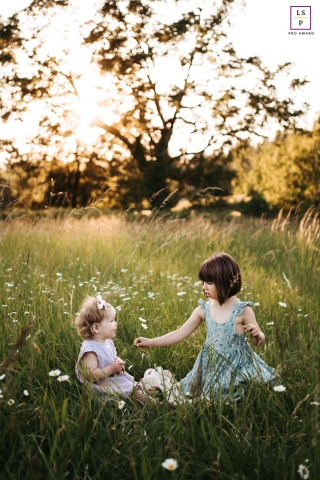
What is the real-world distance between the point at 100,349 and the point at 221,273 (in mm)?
824

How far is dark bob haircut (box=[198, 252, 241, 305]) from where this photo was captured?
115 inches

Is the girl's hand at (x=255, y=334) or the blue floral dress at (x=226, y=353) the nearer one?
the girl's hand at (x=255, y=334)

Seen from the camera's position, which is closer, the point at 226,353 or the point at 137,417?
the point at 137,417

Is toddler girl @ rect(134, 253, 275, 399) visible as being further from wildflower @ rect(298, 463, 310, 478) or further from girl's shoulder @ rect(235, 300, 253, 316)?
wildflower @ rect(298, 463, 310, 478)

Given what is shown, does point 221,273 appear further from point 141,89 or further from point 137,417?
point 141,89

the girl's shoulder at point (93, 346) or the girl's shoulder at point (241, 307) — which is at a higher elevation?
the girl's shoulder at point (241, 307)

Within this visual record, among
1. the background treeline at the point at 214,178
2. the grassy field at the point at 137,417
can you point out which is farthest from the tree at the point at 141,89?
the grassy field at the point at 137,417

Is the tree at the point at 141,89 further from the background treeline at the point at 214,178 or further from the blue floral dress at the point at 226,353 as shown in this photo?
the blue floral dress at the point at 226,353

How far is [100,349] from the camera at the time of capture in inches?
115

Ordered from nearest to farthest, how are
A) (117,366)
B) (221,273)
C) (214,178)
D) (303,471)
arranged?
(303,471) < (117,366) < (221,273) < (214,178)

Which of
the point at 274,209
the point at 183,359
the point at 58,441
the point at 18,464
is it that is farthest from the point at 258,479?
the point at 274,209

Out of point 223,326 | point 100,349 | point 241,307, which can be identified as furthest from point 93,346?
point 241,307

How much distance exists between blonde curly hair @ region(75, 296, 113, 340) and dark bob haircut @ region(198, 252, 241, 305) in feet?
1.96

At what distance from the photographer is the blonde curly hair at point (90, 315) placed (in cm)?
295
